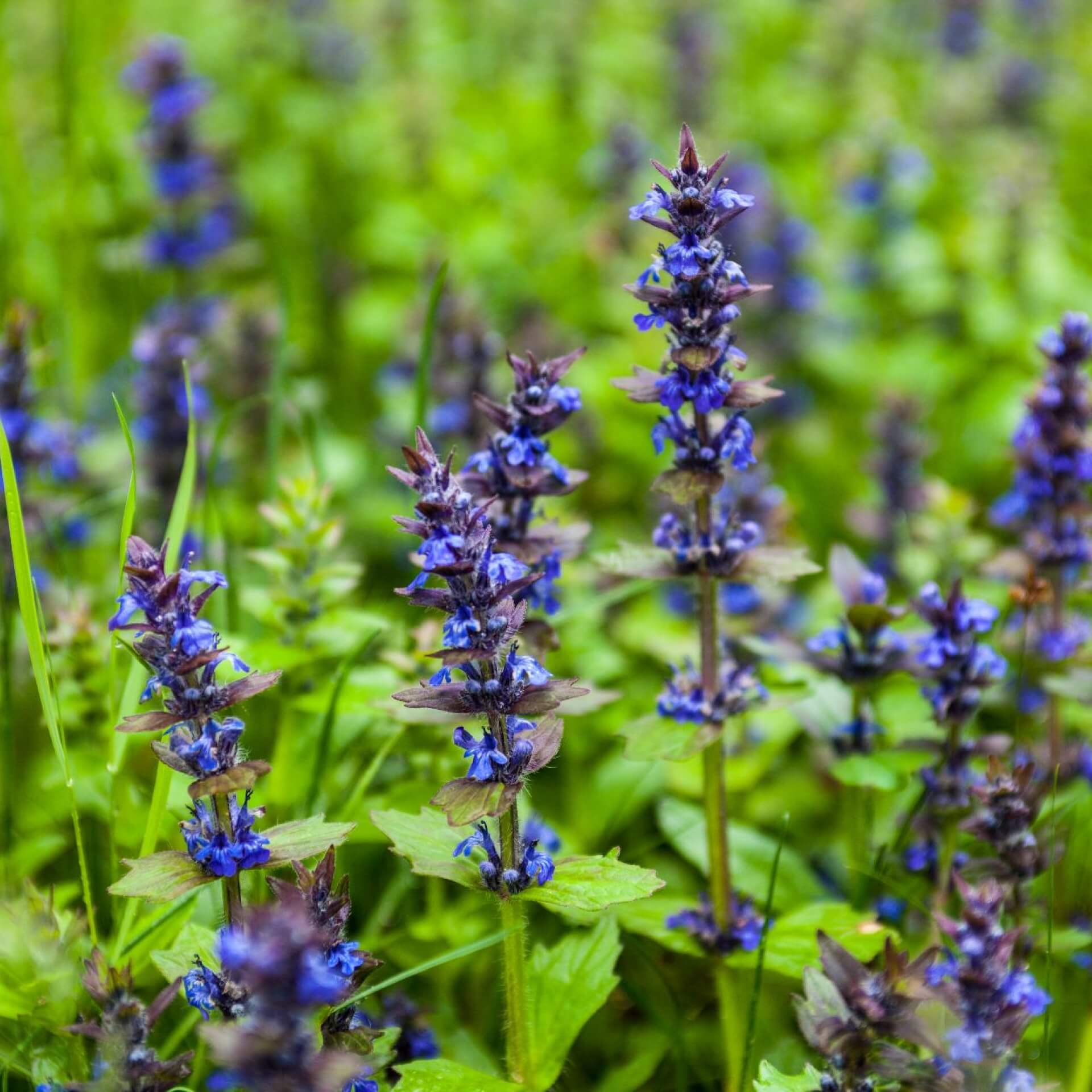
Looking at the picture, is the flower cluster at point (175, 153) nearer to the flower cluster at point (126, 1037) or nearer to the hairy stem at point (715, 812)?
the hairy stem at point (715, 812)

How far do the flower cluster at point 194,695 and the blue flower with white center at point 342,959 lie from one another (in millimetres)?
216

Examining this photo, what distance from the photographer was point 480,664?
231cm

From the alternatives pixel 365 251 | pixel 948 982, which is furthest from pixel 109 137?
pixel 948 982

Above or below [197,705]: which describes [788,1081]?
below

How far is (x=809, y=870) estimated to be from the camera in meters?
3.54

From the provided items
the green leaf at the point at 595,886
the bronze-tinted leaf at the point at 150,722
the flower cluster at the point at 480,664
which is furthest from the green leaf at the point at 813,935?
the bronze-tinted leaf at the point at 150,722

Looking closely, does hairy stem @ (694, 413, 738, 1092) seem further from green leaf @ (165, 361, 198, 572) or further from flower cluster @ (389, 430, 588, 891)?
green leaf @ (165, 361, 198, 572)

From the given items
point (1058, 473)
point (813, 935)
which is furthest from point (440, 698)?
point (1058, 473)

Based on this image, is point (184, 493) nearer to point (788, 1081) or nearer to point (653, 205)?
point (653, 205)

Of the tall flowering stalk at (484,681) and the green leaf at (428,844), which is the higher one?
the tall flowering stalk at (484,681)

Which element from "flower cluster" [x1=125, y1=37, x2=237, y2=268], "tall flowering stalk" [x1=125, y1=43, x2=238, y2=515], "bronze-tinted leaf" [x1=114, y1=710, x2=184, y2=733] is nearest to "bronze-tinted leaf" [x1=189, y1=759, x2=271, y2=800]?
"bronze-tinted leaf" [x1=114, y1=710, x2=184, y2=733]

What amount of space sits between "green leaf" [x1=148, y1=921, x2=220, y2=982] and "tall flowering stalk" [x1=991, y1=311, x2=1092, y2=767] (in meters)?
2.14

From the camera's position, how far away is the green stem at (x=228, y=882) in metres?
2.24

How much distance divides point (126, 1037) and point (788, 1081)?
1.18 meters
